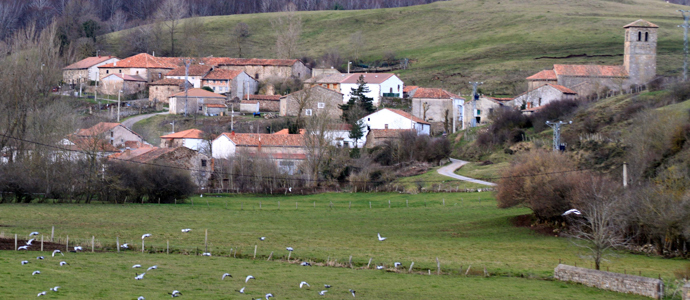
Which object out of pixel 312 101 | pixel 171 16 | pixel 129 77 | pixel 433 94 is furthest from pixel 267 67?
pixel 171 16

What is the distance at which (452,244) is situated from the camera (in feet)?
110

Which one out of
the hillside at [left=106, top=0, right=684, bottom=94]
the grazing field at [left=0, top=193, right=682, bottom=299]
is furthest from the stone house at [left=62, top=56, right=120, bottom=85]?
the grazing field at [left=0, top=193, right=682, bottom=299]

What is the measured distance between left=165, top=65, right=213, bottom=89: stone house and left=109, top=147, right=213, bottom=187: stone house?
3303 cm

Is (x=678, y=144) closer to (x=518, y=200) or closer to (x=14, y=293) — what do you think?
(x=518, y=200)

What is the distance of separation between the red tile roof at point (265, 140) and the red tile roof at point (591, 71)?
121ft

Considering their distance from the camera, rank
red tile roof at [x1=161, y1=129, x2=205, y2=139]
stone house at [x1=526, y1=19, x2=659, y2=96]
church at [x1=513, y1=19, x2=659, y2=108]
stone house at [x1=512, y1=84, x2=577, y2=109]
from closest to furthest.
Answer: red tile roof at [x1=161, y1=129, x2=205, y2=139] → stone house at [x1=512, y1=84, x2=577, y2=109] → church at [x1=513, y1=19, x2=659, y2=108] → stone house at [x1=526, y1=19, x2=659, y2=96]

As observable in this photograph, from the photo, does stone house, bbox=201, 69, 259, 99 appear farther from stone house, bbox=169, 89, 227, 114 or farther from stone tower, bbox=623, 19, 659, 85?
stone tower, bbox=623, 19, 659, 85

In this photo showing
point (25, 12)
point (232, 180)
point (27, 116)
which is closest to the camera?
point (27, 116)

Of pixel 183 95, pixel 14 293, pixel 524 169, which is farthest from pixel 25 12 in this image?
pixel 14 293

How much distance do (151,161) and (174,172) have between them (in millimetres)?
2683

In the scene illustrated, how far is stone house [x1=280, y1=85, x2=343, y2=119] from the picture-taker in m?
81.9

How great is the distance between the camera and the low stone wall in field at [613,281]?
22.1 meters

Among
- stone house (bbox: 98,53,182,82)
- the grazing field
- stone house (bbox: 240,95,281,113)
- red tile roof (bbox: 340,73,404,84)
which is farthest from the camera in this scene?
stone house (bbox: 98,53,182,82)

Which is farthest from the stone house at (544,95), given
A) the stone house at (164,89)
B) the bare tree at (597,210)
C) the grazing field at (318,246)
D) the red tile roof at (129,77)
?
the red tile roof at (129,77)
